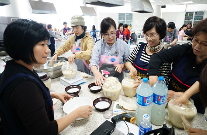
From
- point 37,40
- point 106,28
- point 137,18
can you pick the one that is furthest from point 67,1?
point 37,40

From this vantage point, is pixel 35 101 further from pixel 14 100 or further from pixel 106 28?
pixel 106 28

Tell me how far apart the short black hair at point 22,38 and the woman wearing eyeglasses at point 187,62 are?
3.54ft

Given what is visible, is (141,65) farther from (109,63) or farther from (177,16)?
(177,16)

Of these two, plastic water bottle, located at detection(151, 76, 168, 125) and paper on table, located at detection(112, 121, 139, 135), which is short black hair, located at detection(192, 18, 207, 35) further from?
paper on table, located at detection(112, 121, 139, 135)

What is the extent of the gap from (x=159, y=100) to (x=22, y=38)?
100 centimetres

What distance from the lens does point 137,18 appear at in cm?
1188

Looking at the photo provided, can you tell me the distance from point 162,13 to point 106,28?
12.6 metres

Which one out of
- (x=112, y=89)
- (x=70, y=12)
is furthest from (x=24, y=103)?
(x=70, y=12)

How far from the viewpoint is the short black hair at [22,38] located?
723 millimetres

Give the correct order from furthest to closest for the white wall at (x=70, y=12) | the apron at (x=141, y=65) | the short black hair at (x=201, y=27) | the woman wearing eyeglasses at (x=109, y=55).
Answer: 1. the white wall at (x=70, y=12)
2. the woman wearing eyeglasses at (x=109, y=55)
3. the apron at (x=141, y=65)
4. the short black hair at (x=201, y=27)

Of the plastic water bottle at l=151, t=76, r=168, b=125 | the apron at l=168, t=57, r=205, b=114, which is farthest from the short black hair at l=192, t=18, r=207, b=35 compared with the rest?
the plastic water bottle at l=151, t=76, r=168, b=125

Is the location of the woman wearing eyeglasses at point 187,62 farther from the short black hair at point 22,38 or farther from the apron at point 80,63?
the apron at point 80,63

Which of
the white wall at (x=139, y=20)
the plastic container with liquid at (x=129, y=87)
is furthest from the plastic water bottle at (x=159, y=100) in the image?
the white wall at (x=139, y=20)

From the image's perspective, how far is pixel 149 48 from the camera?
5.51 feet
